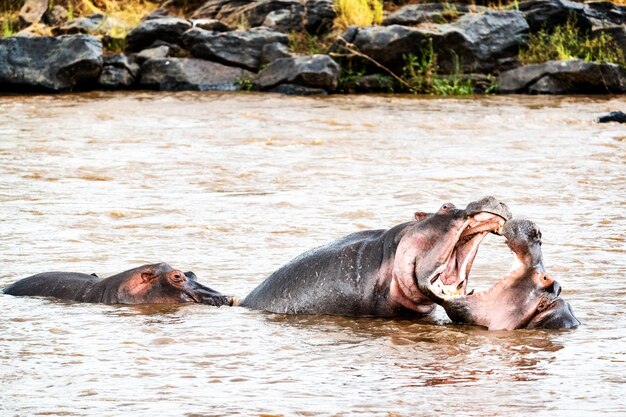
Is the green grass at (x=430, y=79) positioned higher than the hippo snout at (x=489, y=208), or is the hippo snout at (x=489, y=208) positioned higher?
the hippo snout at (x=489, y=208)

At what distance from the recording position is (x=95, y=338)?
5352 mm

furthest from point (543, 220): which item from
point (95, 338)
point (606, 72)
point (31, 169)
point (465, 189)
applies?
point (606, 72)

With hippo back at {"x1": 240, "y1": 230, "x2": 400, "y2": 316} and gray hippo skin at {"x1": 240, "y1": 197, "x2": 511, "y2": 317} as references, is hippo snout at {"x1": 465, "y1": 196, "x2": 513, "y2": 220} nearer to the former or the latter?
gray hippo skin at {"x1": 240, "y1": 197, "x2": 511, "y2": 317}

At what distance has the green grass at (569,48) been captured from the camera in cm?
1764

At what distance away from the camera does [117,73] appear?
1836cm

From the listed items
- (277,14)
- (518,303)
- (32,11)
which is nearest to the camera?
(518,303)

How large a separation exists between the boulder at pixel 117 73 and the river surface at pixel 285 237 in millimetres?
1907

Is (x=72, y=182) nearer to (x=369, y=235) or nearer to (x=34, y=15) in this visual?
(x=369, y=235)

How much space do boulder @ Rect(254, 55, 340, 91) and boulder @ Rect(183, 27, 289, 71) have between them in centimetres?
45

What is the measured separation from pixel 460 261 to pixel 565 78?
12.5 meters

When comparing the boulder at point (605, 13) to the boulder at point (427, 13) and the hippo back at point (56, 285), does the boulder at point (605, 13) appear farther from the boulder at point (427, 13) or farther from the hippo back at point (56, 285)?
the hippo back at point (56, 285)

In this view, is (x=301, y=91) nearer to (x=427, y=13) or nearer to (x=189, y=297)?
(x=427, y=13)

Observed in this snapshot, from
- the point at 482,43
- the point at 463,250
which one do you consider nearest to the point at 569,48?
the point at 482,43

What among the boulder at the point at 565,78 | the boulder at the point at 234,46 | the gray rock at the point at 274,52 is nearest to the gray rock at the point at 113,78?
the boulder at the point at 234,46
